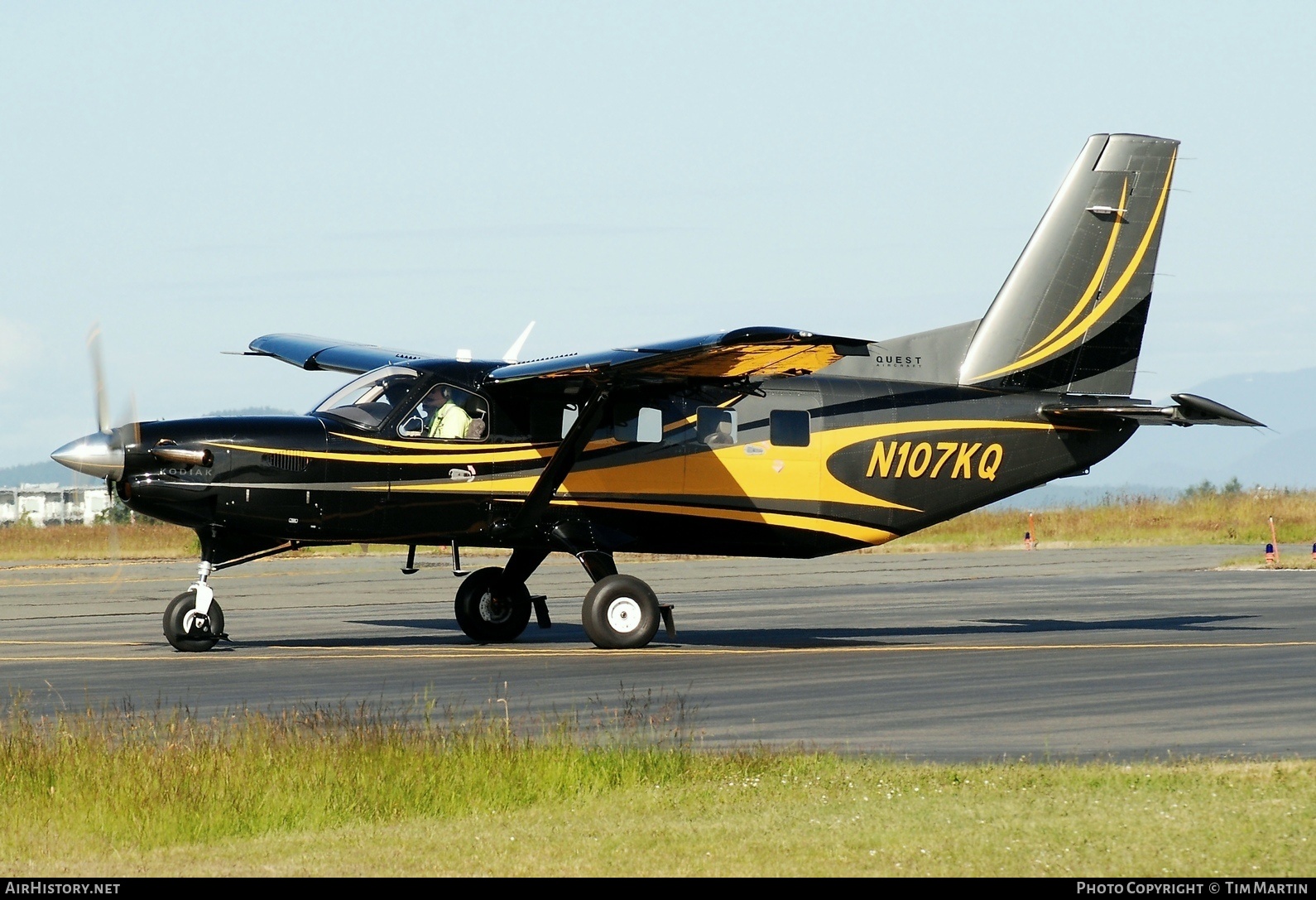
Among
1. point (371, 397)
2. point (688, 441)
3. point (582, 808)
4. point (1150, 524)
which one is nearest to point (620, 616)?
point (688, 441)

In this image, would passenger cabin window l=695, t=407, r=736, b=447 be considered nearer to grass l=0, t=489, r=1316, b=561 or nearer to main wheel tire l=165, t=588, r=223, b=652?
main wheel tire l=165, t=588, r=223, b=652

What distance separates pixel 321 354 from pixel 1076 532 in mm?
37769

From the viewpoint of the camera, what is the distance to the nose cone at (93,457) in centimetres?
1914

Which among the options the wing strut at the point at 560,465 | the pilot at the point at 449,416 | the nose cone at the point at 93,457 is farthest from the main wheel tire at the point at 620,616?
the nose cone at the point at 93,457

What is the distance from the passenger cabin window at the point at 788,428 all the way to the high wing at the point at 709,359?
4.03 feet

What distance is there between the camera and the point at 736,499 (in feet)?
70.3

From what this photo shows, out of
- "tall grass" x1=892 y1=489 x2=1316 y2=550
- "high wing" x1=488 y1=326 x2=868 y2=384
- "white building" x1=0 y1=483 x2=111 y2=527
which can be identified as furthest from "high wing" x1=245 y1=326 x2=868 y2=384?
"white building" x1=0 y1=483 x2=111 y2=527

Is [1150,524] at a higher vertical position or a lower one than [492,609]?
lower

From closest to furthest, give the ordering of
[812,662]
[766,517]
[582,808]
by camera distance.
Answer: [582,808], [812,662], [766,517]

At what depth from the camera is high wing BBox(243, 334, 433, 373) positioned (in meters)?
24.9

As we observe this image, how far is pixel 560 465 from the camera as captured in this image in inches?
812

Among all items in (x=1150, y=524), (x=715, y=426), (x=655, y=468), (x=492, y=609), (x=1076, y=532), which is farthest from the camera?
(x=1150, y=524)

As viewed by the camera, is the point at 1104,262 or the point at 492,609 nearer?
the point at 492,609

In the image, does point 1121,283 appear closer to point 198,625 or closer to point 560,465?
point 560,465
